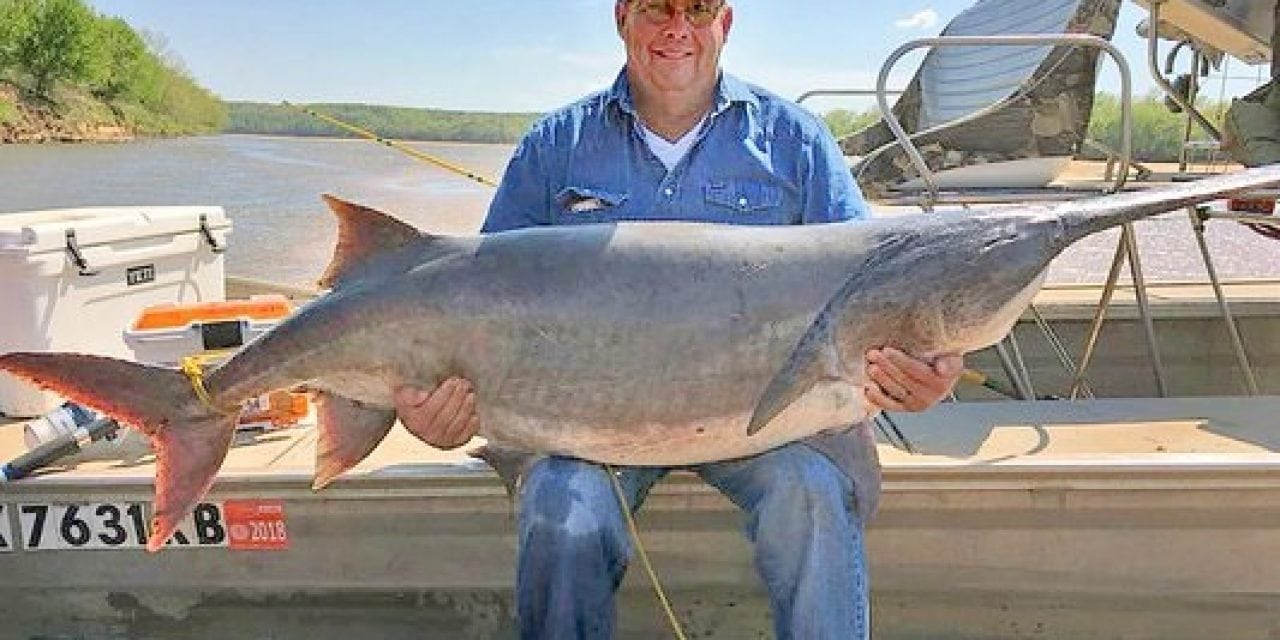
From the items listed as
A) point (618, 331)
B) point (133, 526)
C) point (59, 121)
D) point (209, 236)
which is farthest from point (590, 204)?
point (59, 121)

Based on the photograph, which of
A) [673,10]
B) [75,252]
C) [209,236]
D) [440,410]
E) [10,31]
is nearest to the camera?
[440,410]

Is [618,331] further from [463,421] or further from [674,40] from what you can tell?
[674,40]

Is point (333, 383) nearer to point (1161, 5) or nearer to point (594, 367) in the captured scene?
point (594, 367)

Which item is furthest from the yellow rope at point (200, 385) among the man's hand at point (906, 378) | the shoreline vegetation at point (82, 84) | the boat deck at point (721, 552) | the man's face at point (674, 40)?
the shoreline vegetation at point (82, 84)

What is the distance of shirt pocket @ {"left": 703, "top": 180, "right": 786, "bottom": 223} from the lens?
9.52ft

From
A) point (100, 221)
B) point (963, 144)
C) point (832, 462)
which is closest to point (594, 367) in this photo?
point (832, 462)

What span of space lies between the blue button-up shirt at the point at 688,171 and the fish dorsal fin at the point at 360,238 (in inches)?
18.1

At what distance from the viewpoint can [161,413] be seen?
2.51 m

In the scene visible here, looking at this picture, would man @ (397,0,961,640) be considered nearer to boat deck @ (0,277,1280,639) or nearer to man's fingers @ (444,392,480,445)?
man's fingers @ (444,392,480,445)

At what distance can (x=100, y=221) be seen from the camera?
366cm

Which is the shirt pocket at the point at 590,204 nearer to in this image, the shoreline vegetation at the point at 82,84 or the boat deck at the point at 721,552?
the boat deck at the point at 721,552

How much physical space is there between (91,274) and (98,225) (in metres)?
0.15

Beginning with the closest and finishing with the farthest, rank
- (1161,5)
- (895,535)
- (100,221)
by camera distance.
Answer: (895,535)
(100,221)
(1161,5)

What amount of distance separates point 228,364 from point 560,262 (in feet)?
2.45
